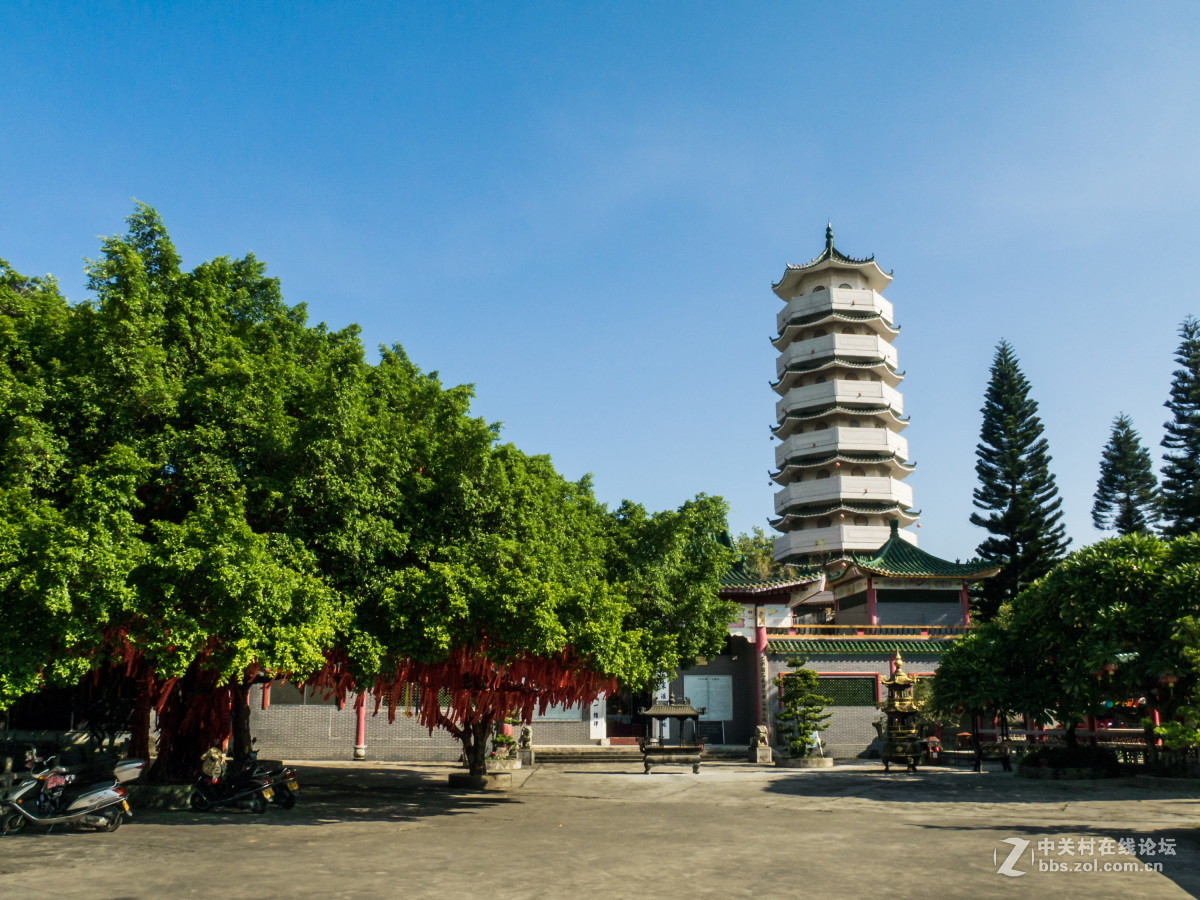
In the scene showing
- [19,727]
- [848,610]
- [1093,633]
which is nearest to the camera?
[1093,633]

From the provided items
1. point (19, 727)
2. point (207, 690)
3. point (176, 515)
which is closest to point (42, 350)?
point (176, 515)

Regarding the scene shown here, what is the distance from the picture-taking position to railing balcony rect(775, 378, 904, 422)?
46.7m

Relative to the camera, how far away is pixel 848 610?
32656 mm

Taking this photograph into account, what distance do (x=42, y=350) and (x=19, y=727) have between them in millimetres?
11814

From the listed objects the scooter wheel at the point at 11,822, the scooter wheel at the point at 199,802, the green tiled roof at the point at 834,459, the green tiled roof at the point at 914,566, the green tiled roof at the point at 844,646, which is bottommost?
the scooter wheel at the point at 199,802

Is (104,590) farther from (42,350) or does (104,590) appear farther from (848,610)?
(848,610)

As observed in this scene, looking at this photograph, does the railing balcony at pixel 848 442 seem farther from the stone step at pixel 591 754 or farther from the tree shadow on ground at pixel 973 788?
the tree shadow on ground at pixel 973 788

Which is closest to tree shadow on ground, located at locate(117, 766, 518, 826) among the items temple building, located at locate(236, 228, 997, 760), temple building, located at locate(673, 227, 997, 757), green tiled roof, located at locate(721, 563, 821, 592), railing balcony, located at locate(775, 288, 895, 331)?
temple building, located at locate(236, 228, 997, 760)

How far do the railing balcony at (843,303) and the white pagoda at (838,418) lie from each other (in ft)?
0.17

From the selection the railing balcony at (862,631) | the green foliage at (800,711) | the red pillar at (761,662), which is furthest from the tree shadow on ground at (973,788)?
the railing balcony at (862,631)

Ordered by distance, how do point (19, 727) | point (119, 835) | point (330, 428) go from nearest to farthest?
point (119, 835), point (330, 428), point (19, 727)

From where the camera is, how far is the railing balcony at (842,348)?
47.1m

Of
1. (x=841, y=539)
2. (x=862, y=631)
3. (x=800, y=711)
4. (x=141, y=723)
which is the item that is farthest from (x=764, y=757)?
(x=841, y=539)

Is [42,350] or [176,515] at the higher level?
[42,350]
